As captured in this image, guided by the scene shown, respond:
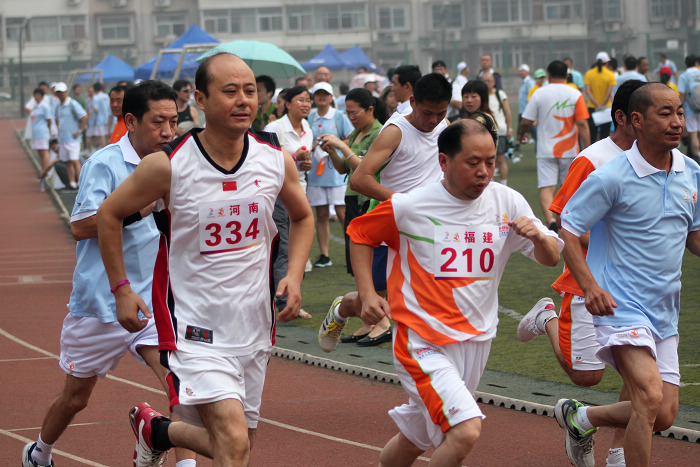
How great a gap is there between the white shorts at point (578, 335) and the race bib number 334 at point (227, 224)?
2.02m

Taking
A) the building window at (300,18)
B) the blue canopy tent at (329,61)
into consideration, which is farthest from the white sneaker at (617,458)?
the building window at (300,18)

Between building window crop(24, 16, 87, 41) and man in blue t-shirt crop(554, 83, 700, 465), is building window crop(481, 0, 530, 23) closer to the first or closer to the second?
building window crop(24, 16, 87, 41)

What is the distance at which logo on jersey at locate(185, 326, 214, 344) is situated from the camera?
14.3ft

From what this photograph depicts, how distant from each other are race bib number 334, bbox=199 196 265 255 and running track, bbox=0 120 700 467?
1.87 m

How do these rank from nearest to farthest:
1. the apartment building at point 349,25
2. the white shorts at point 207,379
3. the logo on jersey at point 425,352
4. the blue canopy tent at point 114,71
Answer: the white shorts at point 207,379, the logo on jersey at point 425,352, the blue canopy tent at point 114,71, the apartment building at point 349,25

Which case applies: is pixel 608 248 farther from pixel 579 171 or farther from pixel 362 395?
pixel 362 395

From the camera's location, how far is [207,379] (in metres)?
4.25

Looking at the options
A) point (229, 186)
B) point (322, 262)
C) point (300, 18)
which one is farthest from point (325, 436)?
point (300, 18)

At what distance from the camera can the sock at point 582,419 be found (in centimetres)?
534

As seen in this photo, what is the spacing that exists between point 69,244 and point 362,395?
10.6m

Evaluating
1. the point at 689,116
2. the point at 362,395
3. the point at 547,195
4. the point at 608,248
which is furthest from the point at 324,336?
the point at 689,116

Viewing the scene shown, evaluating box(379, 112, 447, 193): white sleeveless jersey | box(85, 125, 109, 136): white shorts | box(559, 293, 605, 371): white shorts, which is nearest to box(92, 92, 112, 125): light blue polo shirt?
box(85, 125, 109, 136): white shorts

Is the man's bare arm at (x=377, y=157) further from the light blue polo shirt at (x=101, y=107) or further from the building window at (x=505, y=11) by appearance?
the building window at (x=505, y=11)

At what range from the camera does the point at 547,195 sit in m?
13.5
